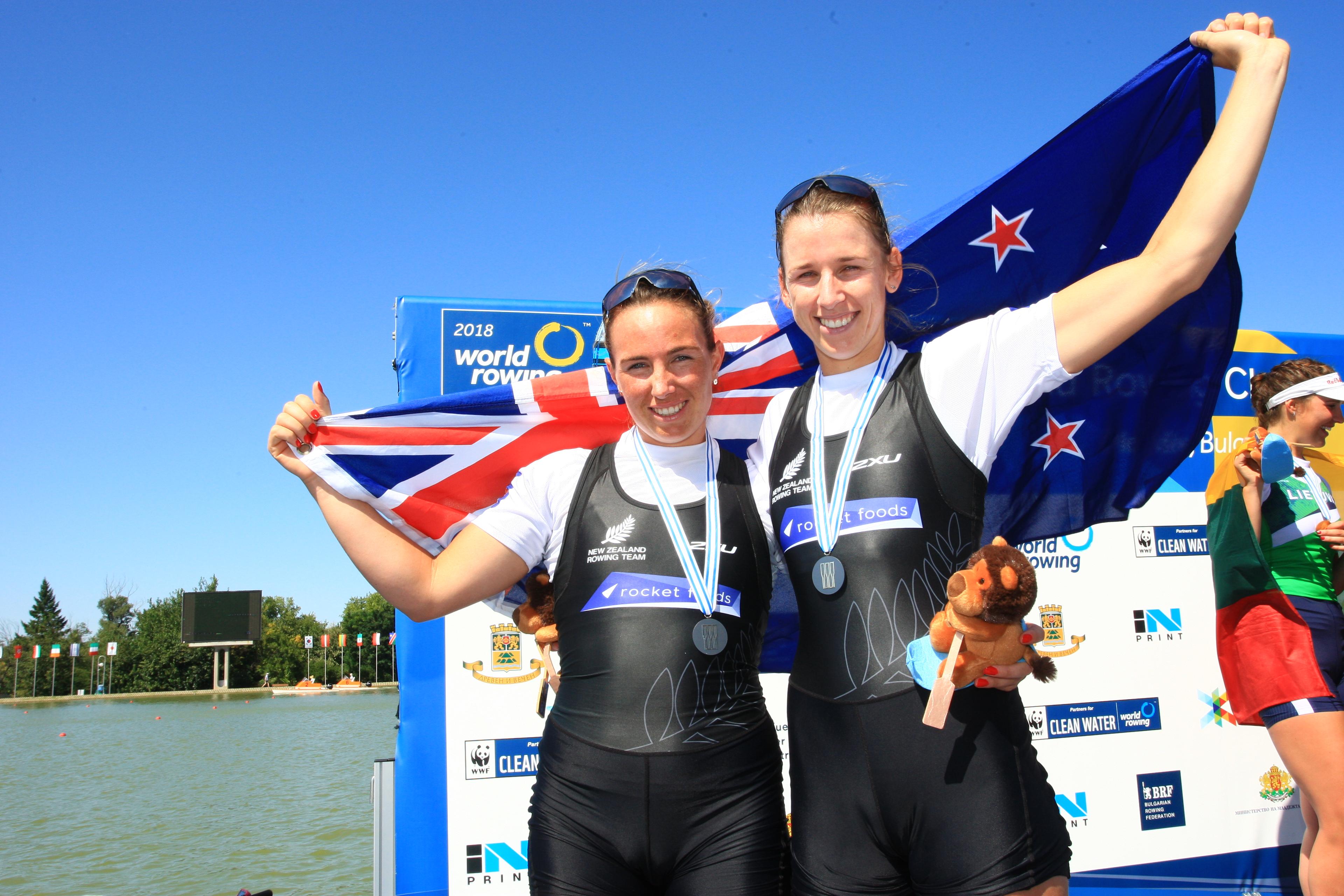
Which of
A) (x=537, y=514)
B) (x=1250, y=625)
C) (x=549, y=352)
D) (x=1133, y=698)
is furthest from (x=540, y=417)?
(x=1133, y=698)

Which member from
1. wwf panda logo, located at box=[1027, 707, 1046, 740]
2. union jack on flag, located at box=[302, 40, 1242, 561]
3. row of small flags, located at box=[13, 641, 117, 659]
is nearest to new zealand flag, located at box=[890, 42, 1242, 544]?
union jack on flag, located at box=[302, 40, 1242, 561]

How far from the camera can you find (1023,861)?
1559 millimetres

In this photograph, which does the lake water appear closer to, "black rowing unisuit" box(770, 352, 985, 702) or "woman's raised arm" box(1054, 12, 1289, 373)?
"black rowing unisuit" box(770, 352, 985, 702)

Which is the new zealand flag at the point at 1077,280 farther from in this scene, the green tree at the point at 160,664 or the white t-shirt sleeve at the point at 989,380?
the green tree at the point at 160,664

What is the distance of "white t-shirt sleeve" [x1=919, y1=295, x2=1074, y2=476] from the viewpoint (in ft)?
5.97

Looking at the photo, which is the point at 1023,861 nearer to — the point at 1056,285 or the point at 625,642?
the point at 625,642

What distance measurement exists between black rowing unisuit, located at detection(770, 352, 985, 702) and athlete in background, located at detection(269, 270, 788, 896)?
0.60ft

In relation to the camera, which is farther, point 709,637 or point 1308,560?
point 1308,560

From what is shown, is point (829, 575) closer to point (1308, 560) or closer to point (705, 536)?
point (705, 536)

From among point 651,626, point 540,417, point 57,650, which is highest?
point 540,417

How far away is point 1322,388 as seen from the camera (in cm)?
321

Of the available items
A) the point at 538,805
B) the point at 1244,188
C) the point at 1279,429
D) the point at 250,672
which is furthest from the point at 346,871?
the point at 250,672

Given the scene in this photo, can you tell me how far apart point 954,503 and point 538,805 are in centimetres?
114

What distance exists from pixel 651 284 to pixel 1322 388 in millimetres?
2749
